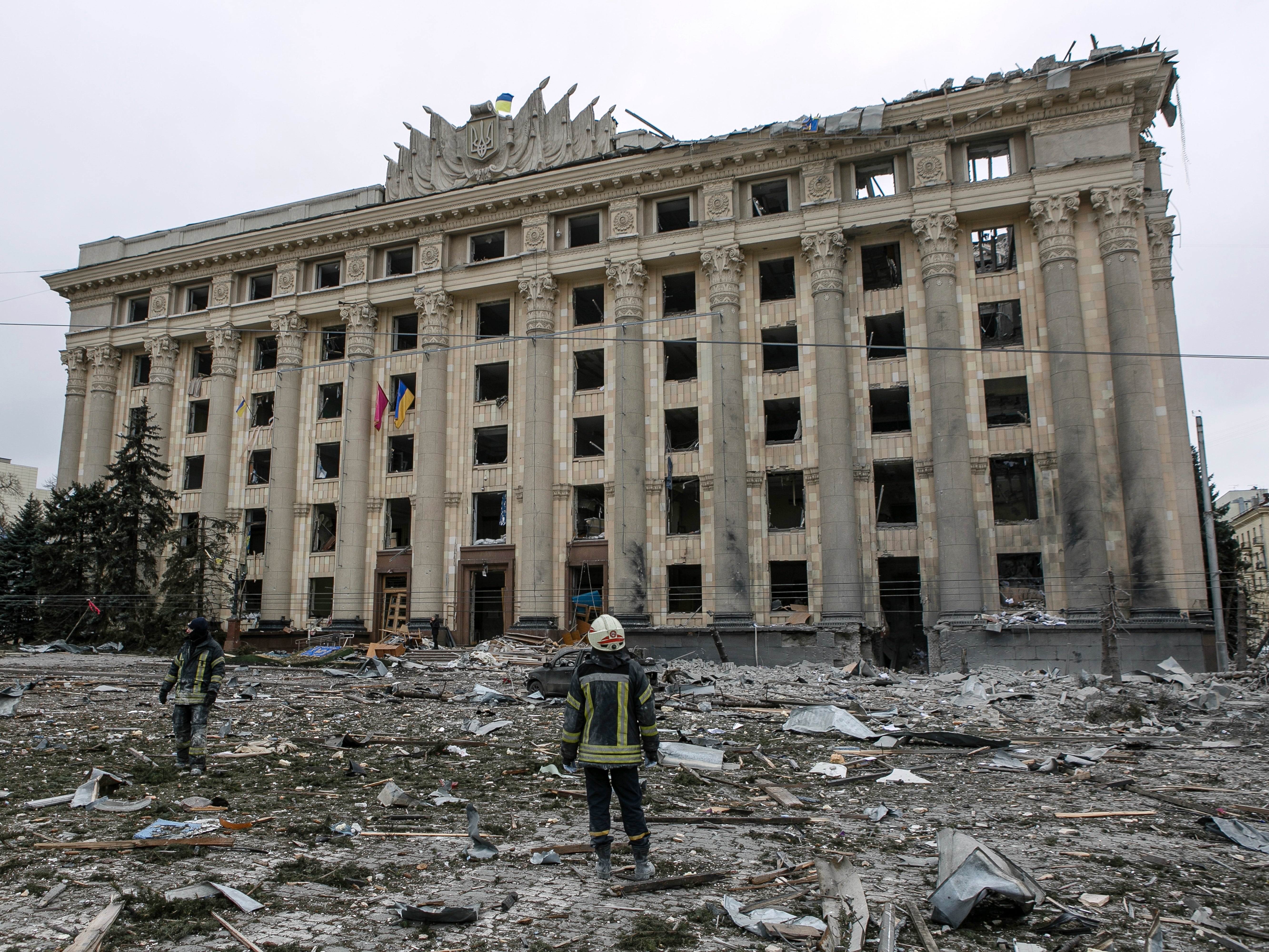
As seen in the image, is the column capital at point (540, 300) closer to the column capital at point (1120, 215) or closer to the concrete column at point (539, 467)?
the concrete column at point (539, 467)

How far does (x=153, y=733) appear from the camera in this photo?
1309 centimetres

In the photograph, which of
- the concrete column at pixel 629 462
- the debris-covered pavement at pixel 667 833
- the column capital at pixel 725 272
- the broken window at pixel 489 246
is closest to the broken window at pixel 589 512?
the concrete column at pixel 629 462

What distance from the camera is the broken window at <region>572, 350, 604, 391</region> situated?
33.1 metres

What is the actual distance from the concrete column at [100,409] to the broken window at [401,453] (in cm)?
1529

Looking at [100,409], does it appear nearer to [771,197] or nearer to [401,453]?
[401,453]

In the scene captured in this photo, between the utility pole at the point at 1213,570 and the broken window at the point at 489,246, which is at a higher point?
the broken window at the point at 489,246

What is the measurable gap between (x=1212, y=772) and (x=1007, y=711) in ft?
20.5

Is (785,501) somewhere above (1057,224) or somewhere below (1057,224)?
below

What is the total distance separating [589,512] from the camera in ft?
109

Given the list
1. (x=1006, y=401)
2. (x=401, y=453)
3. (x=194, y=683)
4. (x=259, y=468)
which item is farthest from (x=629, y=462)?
(x=194, y=683)

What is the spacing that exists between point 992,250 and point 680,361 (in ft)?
39.0

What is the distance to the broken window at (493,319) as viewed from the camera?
35094 mm

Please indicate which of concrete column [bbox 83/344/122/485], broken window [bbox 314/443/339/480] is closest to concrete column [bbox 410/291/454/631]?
broken window [bbox 314/443/339/480]

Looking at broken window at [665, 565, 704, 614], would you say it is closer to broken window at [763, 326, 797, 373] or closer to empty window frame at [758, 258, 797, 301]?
broken window at [763, 326, 797, 373]
